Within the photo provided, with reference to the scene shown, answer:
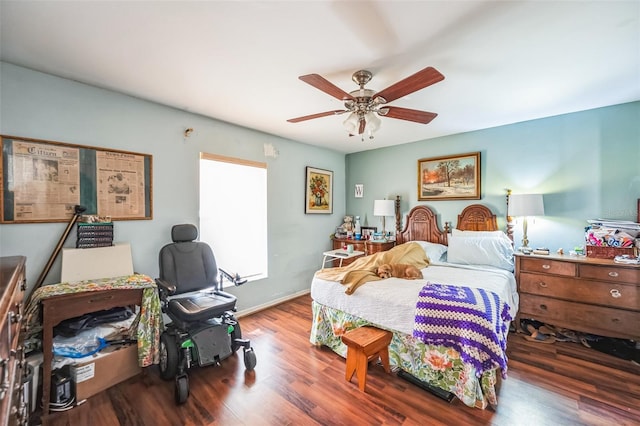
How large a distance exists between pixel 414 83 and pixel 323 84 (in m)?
0.60

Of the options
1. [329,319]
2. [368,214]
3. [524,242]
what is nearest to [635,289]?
[524,242]

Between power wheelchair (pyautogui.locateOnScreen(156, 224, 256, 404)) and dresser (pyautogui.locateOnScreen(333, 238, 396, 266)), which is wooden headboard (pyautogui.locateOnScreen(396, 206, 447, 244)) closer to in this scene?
dresser (pyautogui.locateOnScreen(333, 238, 396, 266))

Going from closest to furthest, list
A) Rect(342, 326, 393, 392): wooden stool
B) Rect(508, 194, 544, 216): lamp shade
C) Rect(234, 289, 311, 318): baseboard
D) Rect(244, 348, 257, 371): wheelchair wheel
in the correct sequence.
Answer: Rect(342, 326, 393, 392): wooden stool, Rect(244, 348, 257, 371): wheelchair wheel, Rect(508, 194, 544, 216): lamp shade, Rect(234, 289, 311, 318): baseboard

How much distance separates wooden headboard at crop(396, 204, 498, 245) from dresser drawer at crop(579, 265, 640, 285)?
40.8 inches

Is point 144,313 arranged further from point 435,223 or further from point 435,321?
point 435,223

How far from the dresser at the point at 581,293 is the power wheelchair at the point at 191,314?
9.77 ft

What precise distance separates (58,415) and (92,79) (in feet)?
8.30

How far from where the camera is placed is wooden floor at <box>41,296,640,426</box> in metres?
1.79

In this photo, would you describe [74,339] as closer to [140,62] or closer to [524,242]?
[140,62]

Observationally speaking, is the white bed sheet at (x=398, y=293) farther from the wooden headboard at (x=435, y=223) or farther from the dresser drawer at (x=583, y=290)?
the wooden headboard at (x=435, y=223)

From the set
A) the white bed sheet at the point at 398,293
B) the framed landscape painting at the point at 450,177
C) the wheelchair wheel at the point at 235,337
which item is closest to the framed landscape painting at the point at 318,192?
the framed landscape painting at the point at 450,177

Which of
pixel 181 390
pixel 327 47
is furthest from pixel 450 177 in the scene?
pixel 181 390

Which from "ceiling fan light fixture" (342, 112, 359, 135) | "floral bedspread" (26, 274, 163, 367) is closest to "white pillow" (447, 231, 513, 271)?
"ceiling fan light fixture" (342, 112, 359, 135)

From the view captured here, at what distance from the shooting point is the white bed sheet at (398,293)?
217 cm
